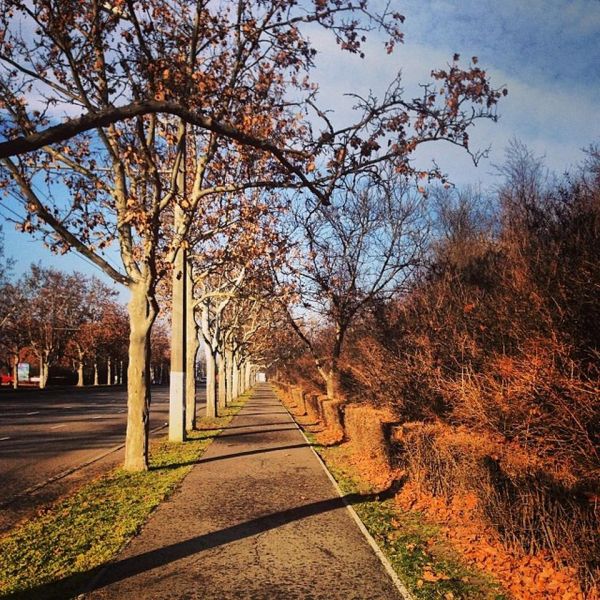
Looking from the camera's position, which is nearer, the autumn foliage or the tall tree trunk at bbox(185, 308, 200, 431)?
the autumn foliage

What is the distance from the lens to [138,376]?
10.9 metres

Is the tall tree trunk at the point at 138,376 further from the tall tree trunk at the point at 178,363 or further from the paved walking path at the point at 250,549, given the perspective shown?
the tall tree trunk at the point at 178,363

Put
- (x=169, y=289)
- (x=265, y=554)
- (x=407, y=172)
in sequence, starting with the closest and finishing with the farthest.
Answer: (x=265, y=554) < (x=407, y=172) < (x=169, y=289)

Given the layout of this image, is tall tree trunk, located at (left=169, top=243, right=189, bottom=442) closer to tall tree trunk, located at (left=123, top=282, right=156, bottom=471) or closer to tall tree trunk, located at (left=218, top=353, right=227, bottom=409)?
tall tree trunk, located at (left=123, top=282, right=156, bottom=471)

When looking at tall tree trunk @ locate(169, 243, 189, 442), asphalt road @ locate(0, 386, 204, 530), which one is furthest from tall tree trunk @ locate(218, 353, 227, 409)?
tall tree trunk @ locate(169, 243, 189, 442)

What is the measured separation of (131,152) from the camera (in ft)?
23.0

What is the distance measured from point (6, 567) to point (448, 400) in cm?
753

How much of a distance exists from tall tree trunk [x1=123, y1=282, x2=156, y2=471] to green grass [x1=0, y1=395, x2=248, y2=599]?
0.35 meters

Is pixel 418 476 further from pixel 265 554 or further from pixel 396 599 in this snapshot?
pixel 396 599

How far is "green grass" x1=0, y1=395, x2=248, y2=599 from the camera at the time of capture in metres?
5.16

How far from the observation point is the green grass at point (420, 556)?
5066mm

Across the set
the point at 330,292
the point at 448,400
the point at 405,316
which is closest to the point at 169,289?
the point at 330,292

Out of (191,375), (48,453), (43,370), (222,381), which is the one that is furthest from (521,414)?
(43,370)

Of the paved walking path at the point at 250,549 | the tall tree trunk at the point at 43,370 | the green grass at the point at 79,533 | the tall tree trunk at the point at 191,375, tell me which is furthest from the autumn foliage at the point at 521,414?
the tall tree trunk at the point at 43,370
